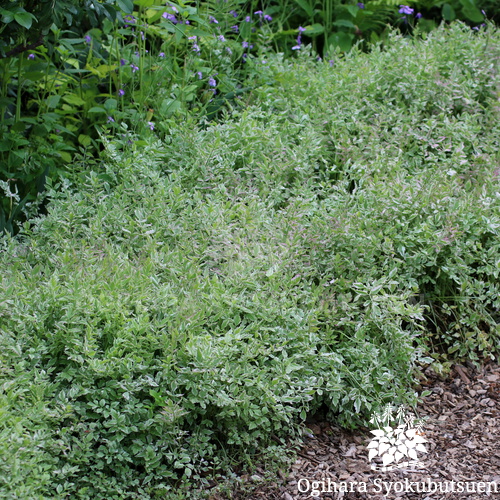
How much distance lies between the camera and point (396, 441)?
272 centimetres

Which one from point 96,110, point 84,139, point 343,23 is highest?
point 343,23

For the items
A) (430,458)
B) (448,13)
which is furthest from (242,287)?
(448,13)

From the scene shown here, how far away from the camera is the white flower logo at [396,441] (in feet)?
8.74

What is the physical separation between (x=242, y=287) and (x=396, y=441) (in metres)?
0.90

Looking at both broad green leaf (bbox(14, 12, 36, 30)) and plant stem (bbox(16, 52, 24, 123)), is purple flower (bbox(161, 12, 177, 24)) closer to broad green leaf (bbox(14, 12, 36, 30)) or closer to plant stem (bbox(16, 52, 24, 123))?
plant stem (bbox(16, 52, 24, 123))

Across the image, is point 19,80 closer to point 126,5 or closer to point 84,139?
point 84,139

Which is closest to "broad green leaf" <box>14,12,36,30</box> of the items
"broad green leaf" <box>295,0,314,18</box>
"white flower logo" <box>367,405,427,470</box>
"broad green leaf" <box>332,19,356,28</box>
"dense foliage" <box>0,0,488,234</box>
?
"dense foliage" <box>0,0,488,234</box>

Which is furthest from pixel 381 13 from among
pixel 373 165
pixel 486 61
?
pixel 373 165

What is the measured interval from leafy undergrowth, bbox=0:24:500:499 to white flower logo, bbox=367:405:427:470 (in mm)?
98

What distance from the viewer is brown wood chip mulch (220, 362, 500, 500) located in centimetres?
251

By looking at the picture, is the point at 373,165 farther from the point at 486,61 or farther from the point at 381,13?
the point at 381,13

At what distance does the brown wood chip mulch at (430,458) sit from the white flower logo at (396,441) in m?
0.03

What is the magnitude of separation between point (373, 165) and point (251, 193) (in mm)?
724

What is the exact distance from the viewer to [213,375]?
2.46 metres
